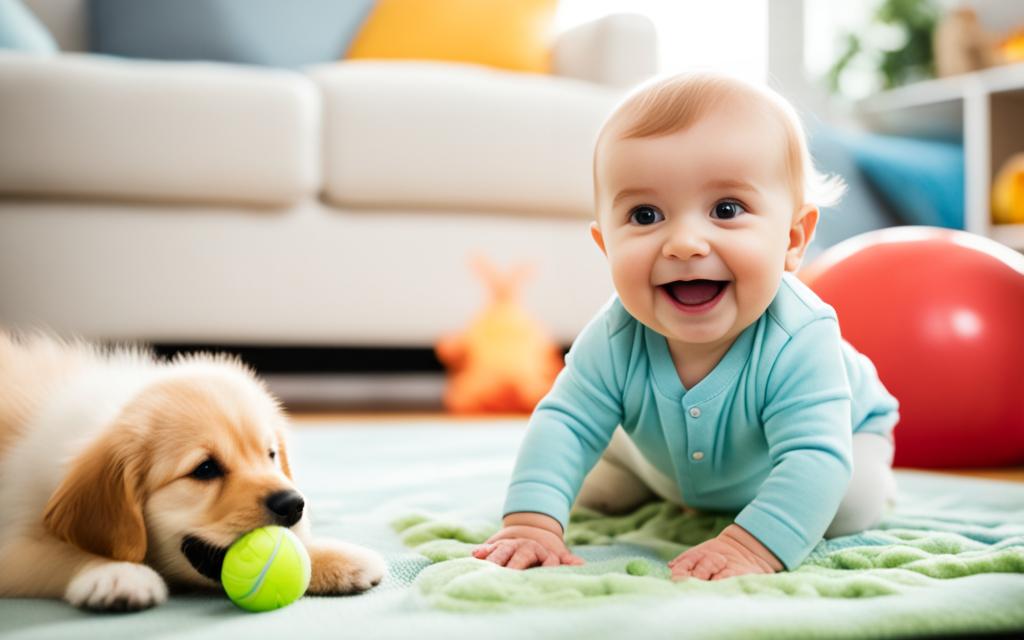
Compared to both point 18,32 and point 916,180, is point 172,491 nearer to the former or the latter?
point 18,32

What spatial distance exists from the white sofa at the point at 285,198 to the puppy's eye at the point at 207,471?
1540 millimetres

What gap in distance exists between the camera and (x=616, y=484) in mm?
1246

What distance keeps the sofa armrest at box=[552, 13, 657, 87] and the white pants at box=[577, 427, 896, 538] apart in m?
1.74

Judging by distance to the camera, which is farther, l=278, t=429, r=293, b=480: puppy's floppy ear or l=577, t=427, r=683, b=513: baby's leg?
l=577, t=427, r=683, b=513: baby's leg

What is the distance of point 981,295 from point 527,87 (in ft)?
4.25

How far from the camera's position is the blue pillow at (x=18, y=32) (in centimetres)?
245

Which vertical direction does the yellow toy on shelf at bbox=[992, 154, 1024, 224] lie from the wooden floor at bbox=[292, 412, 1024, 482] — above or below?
above

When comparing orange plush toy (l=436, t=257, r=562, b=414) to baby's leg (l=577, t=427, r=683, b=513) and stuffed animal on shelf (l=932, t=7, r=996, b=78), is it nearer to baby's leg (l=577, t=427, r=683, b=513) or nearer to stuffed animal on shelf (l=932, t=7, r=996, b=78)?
baby's leg (l=577, t=427, r=683, b=513)

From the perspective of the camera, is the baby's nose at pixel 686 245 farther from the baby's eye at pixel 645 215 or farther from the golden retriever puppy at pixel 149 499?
the golden retriever puppy at pixel 149 499

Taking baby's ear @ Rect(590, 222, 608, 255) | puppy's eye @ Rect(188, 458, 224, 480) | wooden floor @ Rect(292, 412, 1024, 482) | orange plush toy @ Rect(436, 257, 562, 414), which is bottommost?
wooden floor @ Rect(292, 412, 1024, 482)

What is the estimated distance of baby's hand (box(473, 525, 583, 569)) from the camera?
0.91 m

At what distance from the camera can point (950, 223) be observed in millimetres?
3439

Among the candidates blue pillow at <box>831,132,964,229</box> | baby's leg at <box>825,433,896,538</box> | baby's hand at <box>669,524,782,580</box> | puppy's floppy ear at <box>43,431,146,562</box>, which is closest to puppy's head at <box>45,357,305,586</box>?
puppy's floppy ear at <box>43,431,146,562</box>

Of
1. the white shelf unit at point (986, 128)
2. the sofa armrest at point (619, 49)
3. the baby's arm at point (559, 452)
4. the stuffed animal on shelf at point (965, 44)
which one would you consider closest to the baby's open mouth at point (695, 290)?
the baby's arm at point (559, 452)
